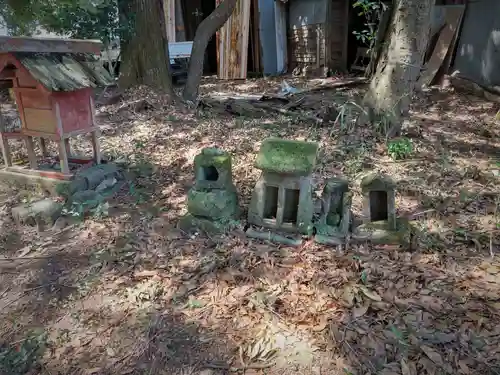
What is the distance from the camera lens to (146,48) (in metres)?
6.95

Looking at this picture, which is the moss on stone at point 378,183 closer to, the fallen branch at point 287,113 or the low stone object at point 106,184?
the low stone object at point 106,184

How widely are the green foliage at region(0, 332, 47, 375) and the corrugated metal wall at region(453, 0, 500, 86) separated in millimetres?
7959

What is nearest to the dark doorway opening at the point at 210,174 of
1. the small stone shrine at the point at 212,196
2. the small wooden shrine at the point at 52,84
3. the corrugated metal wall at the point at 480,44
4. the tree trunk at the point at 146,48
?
the small stone shrine at the point at 212,196

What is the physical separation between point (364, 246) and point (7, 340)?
246cm

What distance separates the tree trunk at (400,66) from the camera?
4.71 m

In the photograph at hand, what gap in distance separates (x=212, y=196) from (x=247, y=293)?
0.92 m

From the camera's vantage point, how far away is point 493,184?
3.94 m

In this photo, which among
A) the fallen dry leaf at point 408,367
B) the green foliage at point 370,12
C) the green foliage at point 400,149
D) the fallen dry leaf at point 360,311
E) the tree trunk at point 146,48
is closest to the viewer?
the fallen dry leaf at point 408,367

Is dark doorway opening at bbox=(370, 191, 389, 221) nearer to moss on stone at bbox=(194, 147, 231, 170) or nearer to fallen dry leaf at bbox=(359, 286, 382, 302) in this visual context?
fallen dry leaf at bbox=(359, 286, 382, 302)

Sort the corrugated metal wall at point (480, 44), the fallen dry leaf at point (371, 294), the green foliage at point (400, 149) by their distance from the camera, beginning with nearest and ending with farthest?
the fallen dry leaf at point (371, 294)
the green foliage at point (400, 149)
the corrugated metal wall at point (480, 44)

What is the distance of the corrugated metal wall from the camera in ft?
23.4

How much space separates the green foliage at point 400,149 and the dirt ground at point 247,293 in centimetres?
37

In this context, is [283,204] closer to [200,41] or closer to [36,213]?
[36,213]

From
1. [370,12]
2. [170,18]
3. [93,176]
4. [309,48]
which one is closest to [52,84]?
[93,176]
